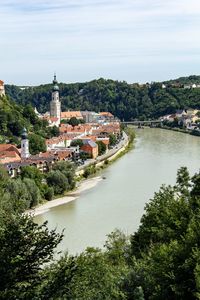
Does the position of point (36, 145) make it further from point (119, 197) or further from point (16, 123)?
point (119, 197)

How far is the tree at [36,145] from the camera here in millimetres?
19595

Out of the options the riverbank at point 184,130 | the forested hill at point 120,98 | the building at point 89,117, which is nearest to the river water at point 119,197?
the riverbank at point 184,130

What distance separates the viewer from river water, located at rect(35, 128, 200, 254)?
976cm

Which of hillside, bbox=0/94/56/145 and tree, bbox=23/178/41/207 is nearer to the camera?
tree, bbox=23/178/41/207

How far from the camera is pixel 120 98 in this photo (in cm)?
4591

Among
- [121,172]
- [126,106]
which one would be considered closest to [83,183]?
[121,172]

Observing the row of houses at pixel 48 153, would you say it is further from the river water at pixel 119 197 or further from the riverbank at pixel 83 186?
the river water at pixel 119 197

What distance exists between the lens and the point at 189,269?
4.36 m

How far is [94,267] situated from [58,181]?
30.6ft

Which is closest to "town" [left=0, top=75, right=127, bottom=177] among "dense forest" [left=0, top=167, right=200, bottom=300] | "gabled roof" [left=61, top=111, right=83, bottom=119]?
"gabled roof" [left=61, top=111, right=83, bottom=119]

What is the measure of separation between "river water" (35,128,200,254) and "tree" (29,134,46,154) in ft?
7.59

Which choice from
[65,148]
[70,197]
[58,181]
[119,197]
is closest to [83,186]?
[58,181]

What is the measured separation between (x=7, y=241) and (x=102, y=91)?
43.8 meters

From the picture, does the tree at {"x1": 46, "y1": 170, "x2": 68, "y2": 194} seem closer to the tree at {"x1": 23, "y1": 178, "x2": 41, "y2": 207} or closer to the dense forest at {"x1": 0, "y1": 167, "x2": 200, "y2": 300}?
the tree at {"x1": 23, "y1": 178, "x2": 41, "y2": 207}
